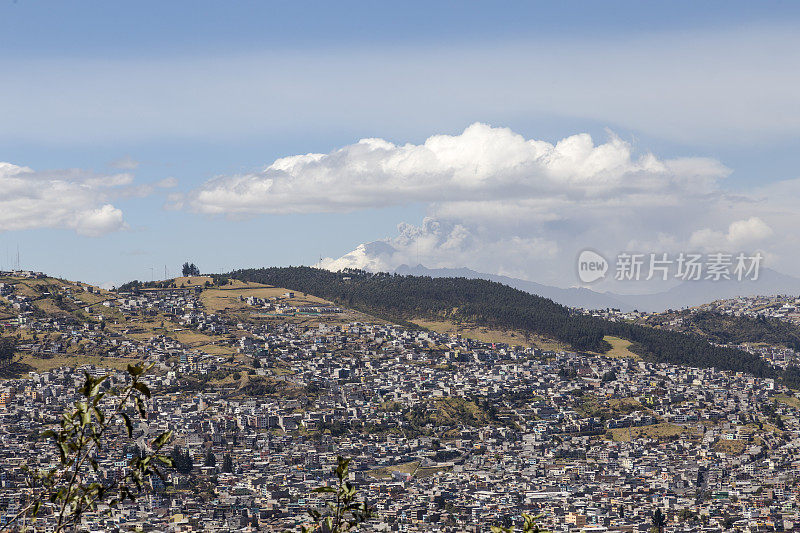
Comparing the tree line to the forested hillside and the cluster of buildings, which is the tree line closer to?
the forested hillside

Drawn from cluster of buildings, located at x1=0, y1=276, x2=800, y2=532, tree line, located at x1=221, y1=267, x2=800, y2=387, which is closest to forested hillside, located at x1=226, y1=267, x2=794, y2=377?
tree line, located at x1=221, y1=267, x2=800, y2=387

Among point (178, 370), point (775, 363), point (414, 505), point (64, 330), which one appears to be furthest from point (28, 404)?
point (775, 363)

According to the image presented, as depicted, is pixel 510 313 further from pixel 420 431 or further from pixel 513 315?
pixel 420 431

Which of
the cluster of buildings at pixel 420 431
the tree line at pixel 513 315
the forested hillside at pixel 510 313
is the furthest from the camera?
the forested hillside at pixel 510 313

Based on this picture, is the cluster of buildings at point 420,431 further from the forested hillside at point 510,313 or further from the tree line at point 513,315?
the forested hillside at point 510,313

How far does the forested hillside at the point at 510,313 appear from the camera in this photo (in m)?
166

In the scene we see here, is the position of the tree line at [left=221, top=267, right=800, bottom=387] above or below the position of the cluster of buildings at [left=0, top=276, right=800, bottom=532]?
above

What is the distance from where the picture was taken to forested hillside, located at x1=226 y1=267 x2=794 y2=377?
546 ft

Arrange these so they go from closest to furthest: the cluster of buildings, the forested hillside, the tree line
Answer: the cluster of buildings
the tree line
the forested hillside

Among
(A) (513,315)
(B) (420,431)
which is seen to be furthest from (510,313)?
(B) (420,431)

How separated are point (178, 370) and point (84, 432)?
122780 mm

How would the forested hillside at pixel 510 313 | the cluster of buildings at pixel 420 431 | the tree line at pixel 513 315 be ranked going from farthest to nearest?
the forested hillside at pixel 510 313 < the tree line at pixel 513 315 < the cluster of buildings at pixel 420 431

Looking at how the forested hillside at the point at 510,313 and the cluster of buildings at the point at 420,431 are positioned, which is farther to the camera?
the forested hillside at the point at 510,313

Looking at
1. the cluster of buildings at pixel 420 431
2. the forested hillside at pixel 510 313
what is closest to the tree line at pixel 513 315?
the forested hillside at pixel 510 313
